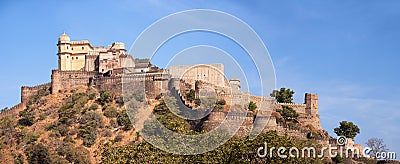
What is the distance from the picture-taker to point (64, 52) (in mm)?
91875

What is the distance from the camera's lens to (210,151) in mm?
47250

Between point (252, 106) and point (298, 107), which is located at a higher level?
point (252, 106)

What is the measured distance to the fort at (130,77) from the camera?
83181 mm

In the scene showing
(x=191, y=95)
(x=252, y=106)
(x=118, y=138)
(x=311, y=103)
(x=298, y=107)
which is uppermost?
(x=191, y=95)

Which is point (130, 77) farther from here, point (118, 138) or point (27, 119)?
point (27, 119)

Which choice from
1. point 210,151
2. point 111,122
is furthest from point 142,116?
point 210,151

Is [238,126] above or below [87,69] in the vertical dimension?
below

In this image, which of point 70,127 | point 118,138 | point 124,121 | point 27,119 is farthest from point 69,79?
point 118,138

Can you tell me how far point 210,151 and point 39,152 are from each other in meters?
28.9

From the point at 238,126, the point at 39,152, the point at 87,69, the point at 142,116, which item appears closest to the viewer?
the point at 238,126

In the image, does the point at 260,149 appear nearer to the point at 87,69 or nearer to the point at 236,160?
the point at 236,160
